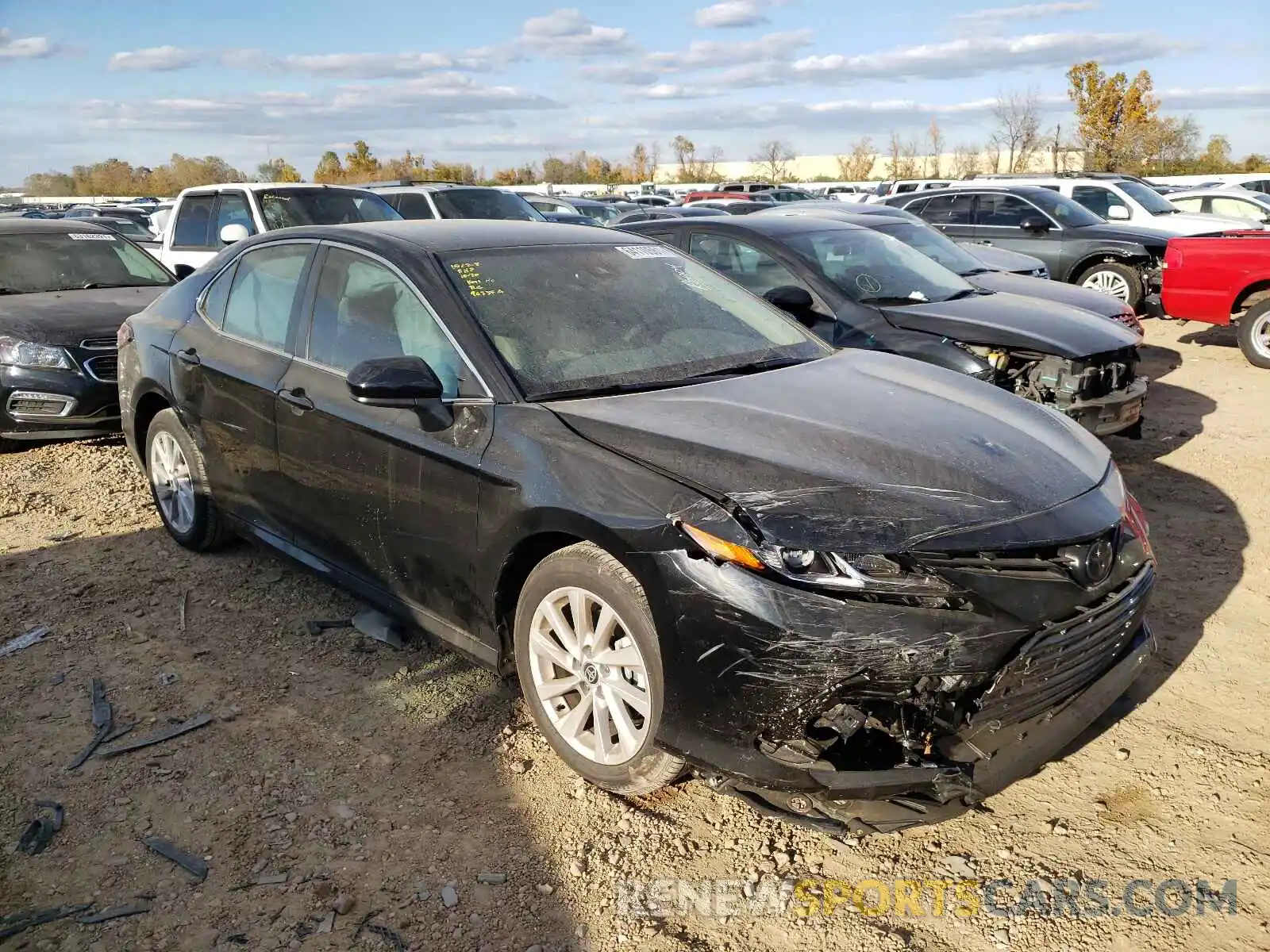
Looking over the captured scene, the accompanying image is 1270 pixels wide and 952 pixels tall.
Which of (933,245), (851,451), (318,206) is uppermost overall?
(318,206)

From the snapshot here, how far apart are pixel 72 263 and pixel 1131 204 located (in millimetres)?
14031

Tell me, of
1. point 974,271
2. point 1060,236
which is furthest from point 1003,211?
point 974,271

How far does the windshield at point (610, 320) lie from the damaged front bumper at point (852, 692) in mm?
1069

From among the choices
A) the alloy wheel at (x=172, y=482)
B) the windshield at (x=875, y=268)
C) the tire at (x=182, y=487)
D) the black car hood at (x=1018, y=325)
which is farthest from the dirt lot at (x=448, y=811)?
the windshield at (x=875, y=268)

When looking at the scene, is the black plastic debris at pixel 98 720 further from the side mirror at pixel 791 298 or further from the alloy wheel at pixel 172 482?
the side mirror at pixel 791 298

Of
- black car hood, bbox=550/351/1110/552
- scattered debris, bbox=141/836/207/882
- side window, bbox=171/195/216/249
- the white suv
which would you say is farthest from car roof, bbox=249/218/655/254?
the white suv

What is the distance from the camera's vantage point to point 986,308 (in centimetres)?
671

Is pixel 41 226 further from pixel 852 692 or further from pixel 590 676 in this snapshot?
pixel 852 692

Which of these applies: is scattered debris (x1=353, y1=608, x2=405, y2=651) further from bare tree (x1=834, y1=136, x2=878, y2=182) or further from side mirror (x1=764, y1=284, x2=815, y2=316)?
bare tree (x1=834, y1=136, x2=878, y2=182)

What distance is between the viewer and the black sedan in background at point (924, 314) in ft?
20.4

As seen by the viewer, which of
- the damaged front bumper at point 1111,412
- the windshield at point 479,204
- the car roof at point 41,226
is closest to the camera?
the damaged front bumper at point 1111,412

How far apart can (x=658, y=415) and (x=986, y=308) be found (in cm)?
433

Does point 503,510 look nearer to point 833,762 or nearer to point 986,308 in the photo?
point 833,762

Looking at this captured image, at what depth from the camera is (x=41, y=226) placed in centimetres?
843
